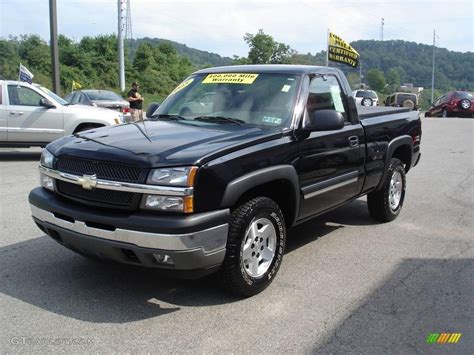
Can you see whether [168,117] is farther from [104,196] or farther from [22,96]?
[22,96]

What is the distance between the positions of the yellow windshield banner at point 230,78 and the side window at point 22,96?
287 inches

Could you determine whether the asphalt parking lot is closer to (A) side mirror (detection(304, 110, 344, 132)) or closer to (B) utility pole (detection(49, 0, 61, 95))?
(A) side mirror (detection(304, 110, 344, 132))

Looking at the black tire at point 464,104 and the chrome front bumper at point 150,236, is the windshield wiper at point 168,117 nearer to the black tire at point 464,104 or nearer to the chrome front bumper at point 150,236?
the chrome front bumper at point 150,236

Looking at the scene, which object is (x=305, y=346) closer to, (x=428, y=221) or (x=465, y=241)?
(x=465, y=241)

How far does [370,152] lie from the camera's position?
18.5ft

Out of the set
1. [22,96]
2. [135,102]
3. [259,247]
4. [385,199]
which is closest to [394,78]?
[135,102]

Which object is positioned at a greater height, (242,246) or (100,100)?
(100,100)

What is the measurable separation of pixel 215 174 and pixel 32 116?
8.74m

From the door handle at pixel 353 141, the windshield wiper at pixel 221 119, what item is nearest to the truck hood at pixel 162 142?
the windshield wiper at pixel 221 119

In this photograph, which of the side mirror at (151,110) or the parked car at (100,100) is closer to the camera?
the side mirror at (151,110)

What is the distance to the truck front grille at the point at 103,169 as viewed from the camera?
356 centimetres

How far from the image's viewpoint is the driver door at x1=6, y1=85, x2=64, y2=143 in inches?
434

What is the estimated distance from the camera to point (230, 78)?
5047 mm

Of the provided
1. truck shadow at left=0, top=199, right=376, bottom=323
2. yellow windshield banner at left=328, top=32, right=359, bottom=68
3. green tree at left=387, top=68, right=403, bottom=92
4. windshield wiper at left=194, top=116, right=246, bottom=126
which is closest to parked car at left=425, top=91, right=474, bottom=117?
yellow windshield banner at left=328, top=32, right=359, bottom=68
